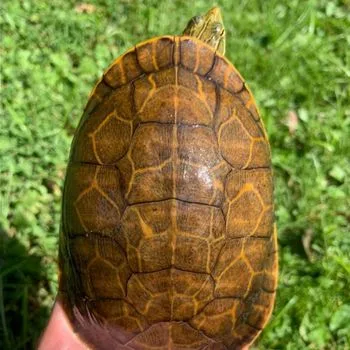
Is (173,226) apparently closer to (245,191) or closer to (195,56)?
(245,191)

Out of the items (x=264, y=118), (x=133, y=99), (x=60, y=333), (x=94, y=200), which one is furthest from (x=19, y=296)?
(x=264, y=118)

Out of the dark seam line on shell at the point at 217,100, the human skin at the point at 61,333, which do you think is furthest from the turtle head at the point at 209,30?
the human skin at the point at 61,333

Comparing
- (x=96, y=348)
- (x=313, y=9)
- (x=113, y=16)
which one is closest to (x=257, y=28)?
(x=313, y=9)

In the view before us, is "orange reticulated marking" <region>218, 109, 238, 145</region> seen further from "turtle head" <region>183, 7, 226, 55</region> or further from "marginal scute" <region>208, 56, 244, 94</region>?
"turtle head" <region>183, 7, 226, 55</region>

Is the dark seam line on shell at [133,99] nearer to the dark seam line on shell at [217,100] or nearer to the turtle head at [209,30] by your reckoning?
the dark seam line on shell at [217,100]

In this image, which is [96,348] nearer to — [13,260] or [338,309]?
[13,260]

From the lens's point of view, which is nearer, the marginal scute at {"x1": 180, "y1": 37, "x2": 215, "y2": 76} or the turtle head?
the marginal scute at {"x1": 180, "y1": 37, "x2": 215, "y2": 76}

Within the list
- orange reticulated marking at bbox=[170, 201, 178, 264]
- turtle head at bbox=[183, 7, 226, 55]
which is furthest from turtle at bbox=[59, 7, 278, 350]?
turtle head at bbox=[183, 7, 226, 55]
